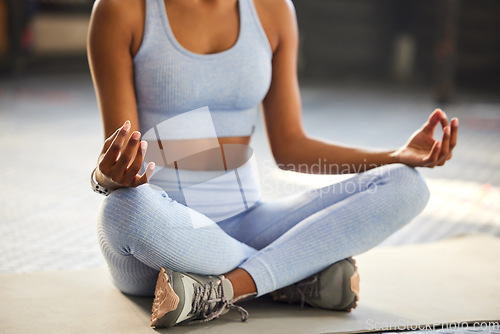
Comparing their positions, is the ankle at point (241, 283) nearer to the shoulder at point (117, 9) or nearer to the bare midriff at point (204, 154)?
the bare midriff at point (204, 154)

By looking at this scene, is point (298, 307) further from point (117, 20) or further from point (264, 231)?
point (117, 20)

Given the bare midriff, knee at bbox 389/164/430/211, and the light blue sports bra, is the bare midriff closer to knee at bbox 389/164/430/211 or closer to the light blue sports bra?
the light blue sports bra

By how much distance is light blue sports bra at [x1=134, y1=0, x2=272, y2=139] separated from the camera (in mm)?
1237

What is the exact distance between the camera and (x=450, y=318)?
1.23 m

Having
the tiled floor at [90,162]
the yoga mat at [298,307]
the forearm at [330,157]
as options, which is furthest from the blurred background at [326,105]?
the forearm at [330,157]

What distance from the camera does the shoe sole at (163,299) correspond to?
42.3 inches

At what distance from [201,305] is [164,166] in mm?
284

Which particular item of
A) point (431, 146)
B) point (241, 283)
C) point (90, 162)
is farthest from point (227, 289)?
point (90, 162)

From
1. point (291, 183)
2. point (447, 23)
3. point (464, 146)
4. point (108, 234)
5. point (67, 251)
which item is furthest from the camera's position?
point (447, 23)

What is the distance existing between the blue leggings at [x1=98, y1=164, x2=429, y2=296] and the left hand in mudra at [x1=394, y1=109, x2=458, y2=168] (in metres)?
0.03

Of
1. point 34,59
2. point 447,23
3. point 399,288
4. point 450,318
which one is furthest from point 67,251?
point 34,59

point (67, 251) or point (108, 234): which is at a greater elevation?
point (108, 234)

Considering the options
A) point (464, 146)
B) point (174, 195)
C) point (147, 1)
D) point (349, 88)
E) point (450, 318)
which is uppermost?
point (147, 1)

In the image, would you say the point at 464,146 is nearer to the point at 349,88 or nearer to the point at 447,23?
the point at 447,23
